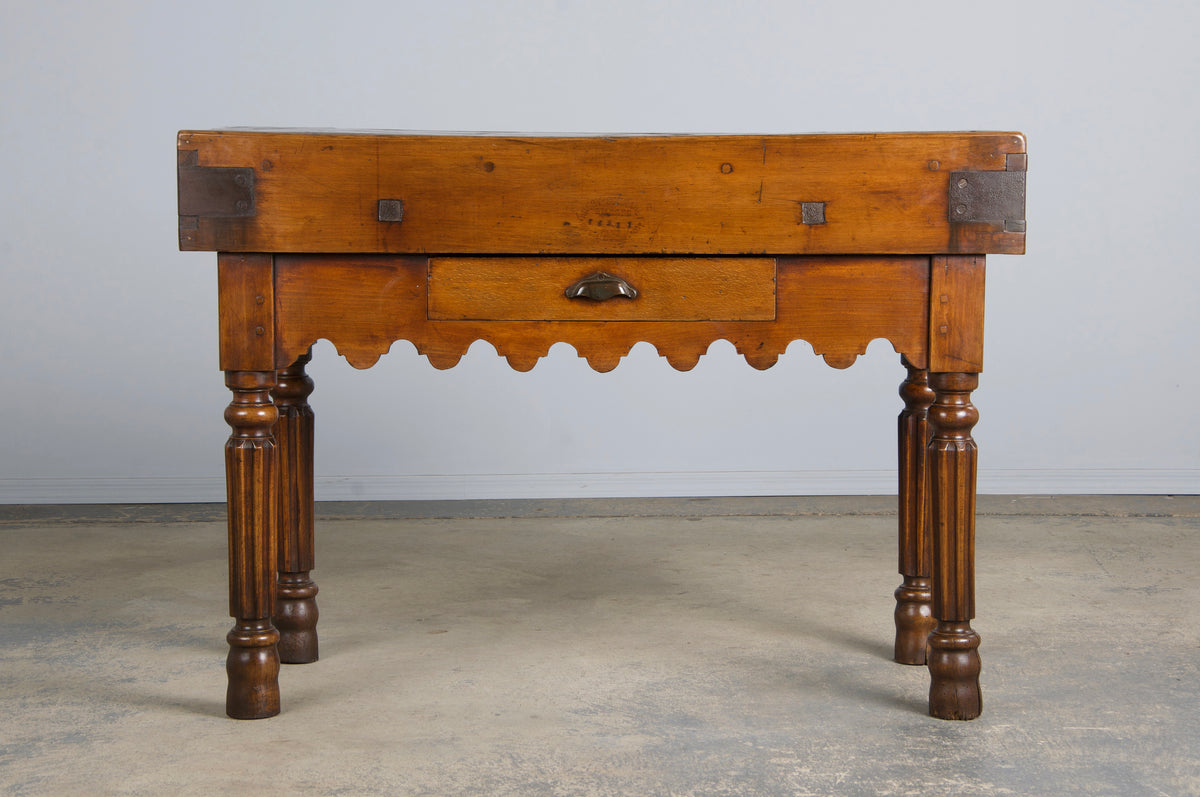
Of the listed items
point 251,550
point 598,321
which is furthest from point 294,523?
point 598,321

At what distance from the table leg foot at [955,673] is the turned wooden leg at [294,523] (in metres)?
1.22

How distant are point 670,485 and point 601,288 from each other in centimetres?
238

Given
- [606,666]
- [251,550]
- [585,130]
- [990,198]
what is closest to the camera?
[990,198]

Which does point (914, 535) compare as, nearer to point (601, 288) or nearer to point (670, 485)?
point (601, 288)

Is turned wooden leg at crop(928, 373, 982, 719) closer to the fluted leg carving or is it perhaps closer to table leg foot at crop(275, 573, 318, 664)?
the fluted leg carving

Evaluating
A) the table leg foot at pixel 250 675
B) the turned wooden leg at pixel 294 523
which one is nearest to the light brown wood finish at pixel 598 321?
the turned wooden leg at pixel 294 523

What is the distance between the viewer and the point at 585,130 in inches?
169

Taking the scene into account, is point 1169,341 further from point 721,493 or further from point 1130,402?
point 721,493

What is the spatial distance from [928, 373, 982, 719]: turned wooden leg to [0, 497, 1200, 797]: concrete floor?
62mm

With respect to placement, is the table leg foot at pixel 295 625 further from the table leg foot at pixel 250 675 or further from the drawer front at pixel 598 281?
the drawer front at pixel 598 281

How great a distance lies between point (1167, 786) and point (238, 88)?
365cm

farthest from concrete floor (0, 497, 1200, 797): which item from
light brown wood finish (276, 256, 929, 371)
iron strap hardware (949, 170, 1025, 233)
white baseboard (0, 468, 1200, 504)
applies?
iron strap hardware (949, 170, 1025, 233)

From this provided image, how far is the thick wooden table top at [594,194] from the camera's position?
78.4 inches

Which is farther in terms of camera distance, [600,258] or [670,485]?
[670,485]
